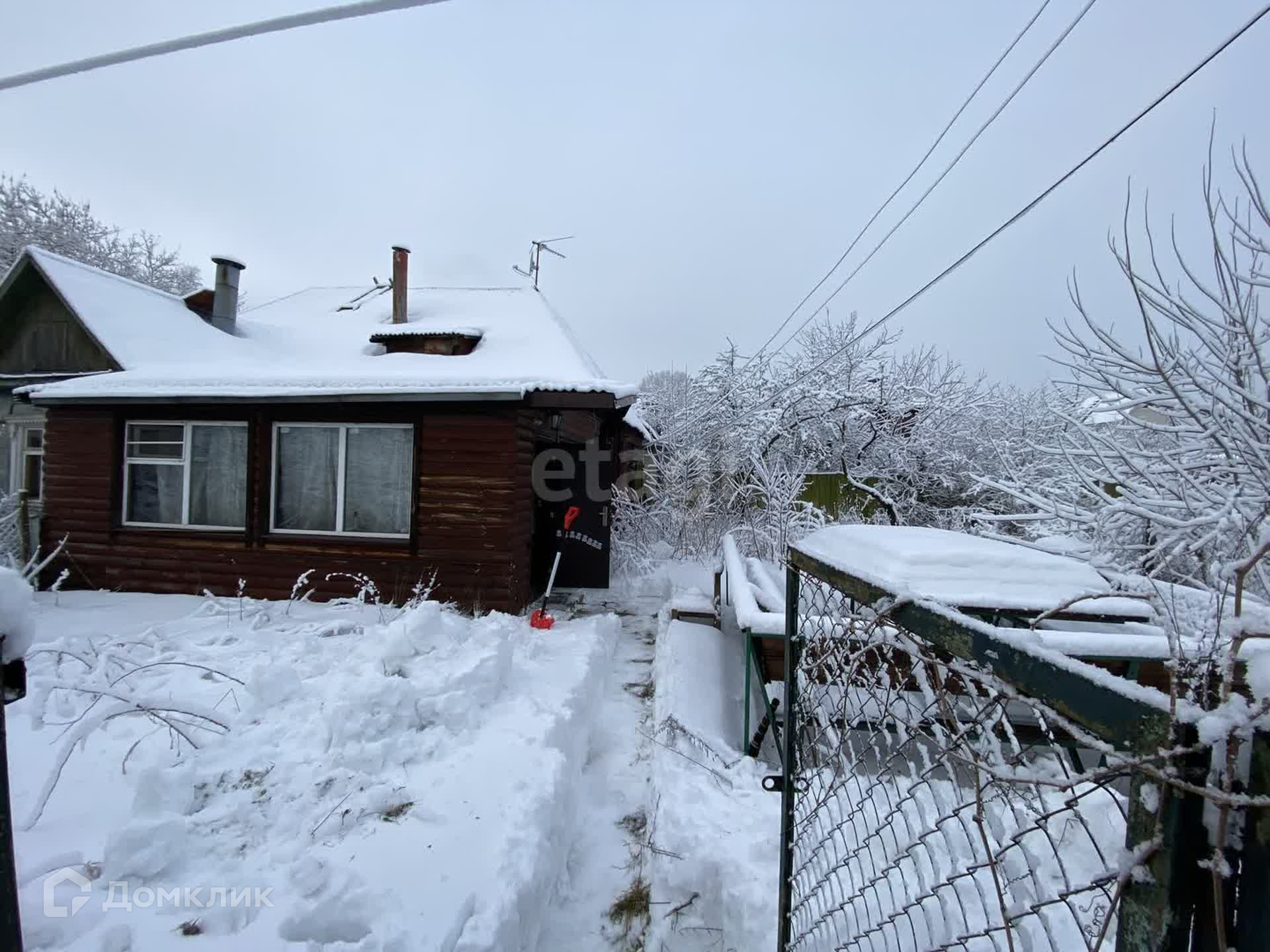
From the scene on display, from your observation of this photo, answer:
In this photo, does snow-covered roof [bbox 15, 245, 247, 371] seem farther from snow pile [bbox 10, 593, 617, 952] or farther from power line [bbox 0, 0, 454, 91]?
snow pile [bbox 10, 593, 617, 952]

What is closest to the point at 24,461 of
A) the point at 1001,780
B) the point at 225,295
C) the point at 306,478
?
the point at 225,295

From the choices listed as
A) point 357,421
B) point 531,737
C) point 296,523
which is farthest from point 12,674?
point 296,523

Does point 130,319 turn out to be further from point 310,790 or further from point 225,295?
point 310,790

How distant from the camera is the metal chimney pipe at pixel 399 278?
966cm

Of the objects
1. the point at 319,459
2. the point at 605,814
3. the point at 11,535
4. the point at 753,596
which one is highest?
the point at 319,459

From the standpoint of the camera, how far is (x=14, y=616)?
44.1 inches

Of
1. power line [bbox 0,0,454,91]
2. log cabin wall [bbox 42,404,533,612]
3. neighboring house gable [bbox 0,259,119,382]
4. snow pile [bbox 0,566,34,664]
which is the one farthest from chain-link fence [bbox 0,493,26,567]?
snow pile [bbox 0,566,34,664]

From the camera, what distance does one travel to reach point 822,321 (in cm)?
1540

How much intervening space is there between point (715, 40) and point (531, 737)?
25.4ft

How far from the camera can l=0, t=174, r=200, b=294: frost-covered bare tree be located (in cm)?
1734

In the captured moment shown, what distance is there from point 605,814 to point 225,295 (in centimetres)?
1025

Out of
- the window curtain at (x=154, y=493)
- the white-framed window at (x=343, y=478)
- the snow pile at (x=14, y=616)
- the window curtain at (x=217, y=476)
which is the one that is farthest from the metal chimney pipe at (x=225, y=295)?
the snow pile at (x=14, y=616)

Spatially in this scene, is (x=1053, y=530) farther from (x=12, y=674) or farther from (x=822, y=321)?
(x=822, y=321)

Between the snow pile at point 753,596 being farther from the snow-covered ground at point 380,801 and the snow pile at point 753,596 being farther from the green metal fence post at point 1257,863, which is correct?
the green metal fence post at point 1257,863
